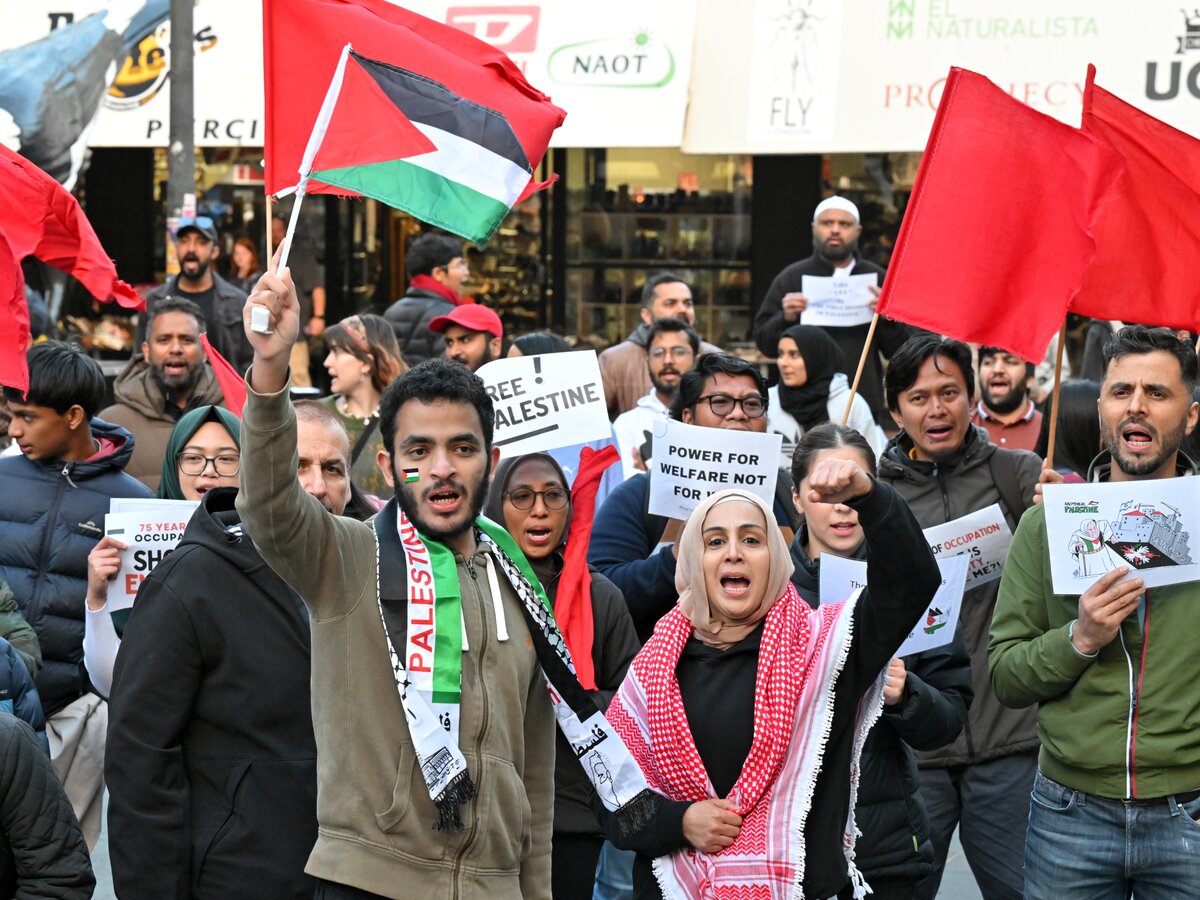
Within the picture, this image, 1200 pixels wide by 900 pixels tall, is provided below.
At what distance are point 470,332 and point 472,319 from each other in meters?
0.09

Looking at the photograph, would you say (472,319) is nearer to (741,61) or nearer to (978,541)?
(978,541)

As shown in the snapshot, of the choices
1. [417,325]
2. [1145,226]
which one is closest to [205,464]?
[1145,226]

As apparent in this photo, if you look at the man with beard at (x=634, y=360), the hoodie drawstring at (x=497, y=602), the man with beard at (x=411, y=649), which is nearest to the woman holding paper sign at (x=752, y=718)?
the man with beard at (x=411, y=649)

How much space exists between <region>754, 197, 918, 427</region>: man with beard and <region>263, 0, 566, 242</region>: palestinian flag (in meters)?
5.38

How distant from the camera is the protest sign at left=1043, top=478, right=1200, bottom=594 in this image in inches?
188

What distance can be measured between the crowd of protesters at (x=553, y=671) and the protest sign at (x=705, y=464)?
0.56 ft

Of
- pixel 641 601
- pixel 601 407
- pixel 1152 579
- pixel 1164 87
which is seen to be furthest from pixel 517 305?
pixel 1152 579

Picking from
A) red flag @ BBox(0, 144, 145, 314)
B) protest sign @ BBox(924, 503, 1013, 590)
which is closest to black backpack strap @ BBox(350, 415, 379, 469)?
red flag @ BBox(0, 144, 145, 314)

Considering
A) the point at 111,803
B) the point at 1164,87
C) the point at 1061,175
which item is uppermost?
the point at 1164,87

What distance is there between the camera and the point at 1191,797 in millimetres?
4785

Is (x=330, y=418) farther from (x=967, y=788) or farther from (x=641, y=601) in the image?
(x=967, y=788)

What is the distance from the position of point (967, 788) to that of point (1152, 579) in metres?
1.29

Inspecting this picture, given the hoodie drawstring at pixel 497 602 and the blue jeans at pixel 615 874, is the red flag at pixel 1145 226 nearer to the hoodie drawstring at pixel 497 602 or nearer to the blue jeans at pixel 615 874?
the blue jeans at pixel 615 874

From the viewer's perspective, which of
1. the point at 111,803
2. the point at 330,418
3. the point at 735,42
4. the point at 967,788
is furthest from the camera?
the point at 735,42
